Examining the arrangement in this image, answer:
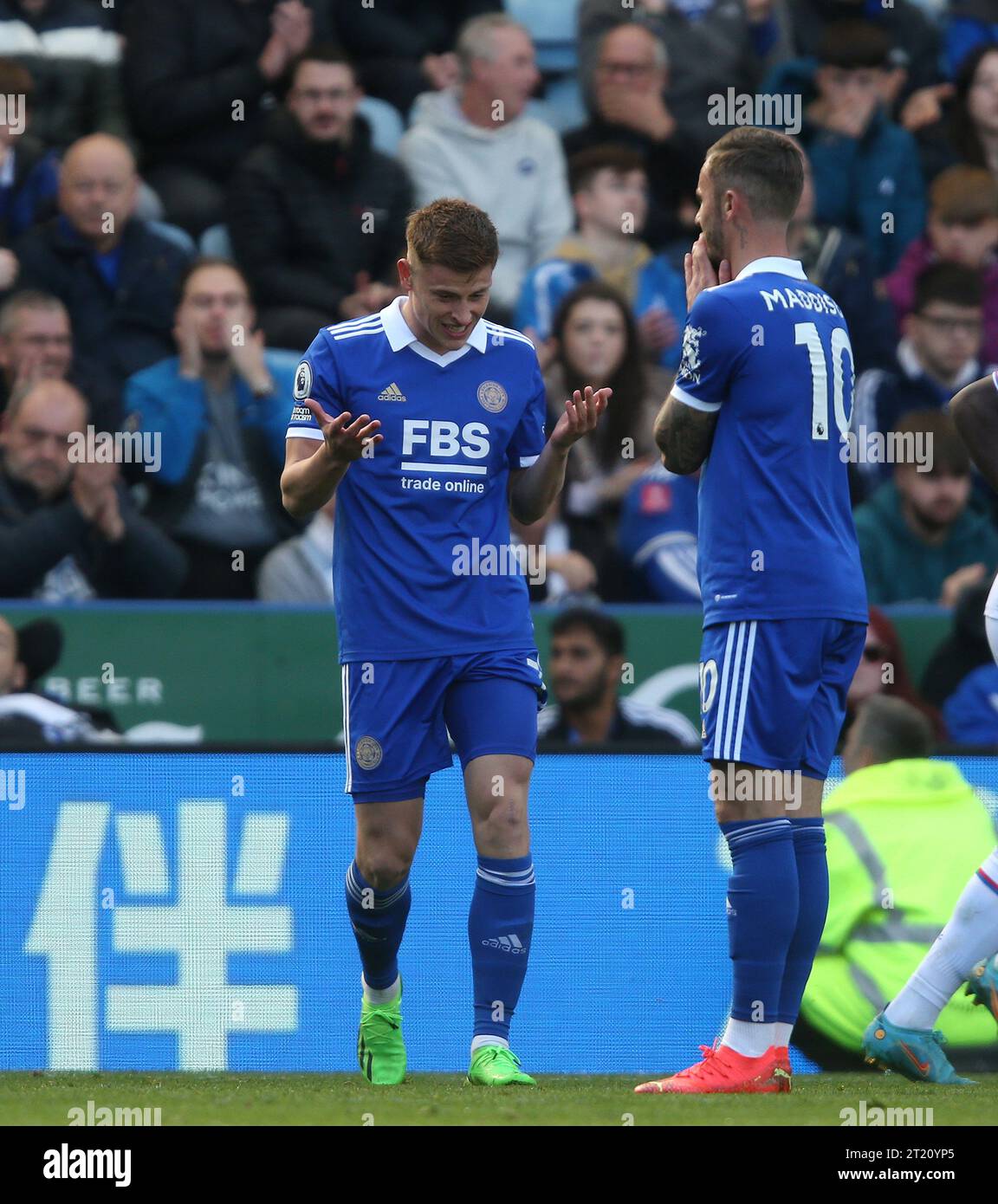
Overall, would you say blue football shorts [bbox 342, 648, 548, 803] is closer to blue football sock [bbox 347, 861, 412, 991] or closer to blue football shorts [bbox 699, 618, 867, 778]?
blue football sock [bbox 347, 861, 412, 991]

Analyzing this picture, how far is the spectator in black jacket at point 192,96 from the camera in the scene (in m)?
9.29

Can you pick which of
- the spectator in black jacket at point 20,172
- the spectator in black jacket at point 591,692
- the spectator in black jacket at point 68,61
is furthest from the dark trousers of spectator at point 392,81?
the spectator in black jacket at point 591,692

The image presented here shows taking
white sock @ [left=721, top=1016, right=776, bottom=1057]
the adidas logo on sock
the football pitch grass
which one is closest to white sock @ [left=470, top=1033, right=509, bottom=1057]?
the football pitch grass

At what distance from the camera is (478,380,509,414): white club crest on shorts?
200 inches

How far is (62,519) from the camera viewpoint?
826 centimetres

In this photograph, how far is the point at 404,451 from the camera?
5027 mm

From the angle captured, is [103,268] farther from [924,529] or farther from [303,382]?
[303,382]

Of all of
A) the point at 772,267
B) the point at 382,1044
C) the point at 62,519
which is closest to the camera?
the point at 772,267

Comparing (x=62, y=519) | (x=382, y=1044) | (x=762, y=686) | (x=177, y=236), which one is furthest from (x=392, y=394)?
(x=177, y=236)

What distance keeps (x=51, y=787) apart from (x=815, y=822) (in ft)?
7.85

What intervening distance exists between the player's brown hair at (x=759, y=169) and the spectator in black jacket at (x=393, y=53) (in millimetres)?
5058

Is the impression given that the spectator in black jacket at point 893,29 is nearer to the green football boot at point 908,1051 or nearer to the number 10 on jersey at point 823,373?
the number 10 on jersey at point 823,373

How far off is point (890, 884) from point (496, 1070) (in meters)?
1.59

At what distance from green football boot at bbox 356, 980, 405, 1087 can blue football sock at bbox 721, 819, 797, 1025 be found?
1036mm
